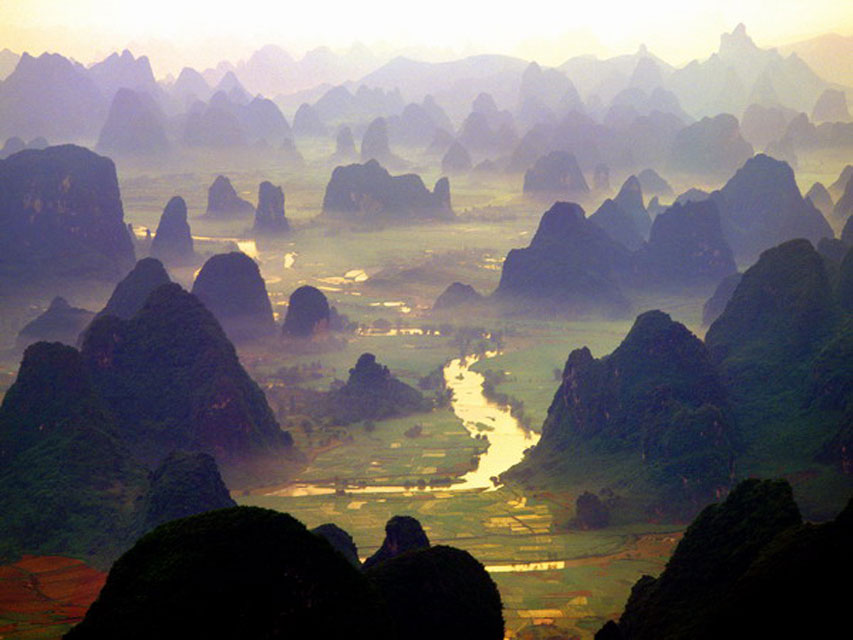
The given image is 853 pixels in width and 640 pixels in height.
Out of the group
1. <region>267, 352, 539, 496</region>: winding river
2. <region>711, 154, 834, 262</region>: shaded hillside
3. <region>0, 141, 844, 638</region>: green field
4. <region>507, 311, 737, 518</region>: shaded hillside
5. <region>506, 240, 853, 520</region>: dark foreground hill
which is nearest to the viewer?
<region>0, 141, 844, 638</region>: green field

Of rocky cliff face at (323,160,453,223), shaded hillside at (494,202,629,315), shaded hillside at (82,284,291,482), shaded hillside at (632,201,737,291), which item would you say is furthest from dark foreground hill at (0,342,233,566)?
rocky cliff face at (323,160,453,223)

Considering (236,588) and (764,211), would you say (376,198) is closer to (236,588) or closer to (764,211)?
(764,211)

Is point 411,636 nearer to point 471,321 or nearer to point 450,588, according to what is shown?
point 450,588

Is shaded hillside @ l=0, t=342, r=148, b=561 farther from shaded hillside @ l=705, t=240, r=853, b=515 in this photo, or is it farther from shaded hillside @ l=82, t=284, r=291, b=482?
shaded hillside @ l=705, t=240, r=853, b=515

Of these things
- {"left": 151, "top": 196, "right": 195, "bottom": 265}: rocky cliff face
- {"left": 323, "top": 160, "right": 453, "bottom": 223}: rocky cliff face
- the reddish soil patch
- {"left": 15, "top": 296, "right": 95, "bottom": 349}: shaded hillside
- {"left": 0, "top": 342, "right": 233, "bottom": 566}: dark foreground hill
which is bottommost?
the reddish soil patch

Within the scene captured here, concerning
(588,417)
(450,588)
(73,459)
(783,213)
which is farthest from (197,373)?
(783,213)

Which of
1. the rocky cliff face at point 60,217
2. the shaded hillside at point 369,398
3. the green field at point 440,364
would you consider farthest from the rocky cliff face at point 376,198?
the shaded hillside at point 369,398

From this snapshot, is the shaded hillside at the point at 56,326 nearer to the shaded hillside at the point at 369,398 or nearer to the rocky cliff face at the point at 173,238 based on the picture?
the shaded hillside at the point at 369,398
